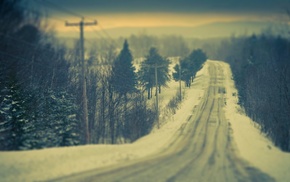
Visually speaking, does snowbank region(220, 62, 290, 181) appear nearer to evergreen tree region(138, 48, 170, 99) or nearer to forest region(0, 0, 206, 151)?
forest region(0, 0, 206, 151)

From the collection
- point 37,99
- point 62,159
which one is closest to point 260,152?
point 62,159

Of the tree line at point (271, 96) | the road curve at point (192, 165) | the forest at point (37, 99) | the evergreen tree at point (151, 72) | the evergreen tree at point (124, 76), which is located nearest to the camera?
the road curve at point (192, 165)

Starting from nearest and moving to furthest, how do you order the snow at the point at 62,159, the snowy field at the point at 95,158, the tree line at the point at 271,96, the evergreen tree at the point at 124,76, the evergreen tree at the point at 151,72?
the snow at the point at 62,159 < the snowy field at the point at 95,158 < the tree line at the point at 271,96 < the evergreen tree at the point at 124,76 < the evergreen tree at the point at 151,72

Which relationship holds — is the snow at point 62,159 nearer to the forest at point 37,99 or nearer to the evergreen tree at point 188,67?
the forest at point 37,99

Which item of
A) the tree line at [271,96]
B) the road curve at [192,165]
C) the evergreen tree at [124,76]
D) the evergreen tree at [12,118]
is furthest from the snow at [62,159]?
the evergreen tree at [124,76]

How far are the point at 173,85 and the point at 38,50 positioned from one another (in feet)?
201

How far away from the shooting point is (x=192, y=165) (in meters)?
23.7

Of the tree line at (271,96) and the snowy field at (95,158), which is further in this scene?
the tree line at (271,96)

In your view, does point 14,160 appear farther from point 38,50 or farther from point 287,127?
point 38,50

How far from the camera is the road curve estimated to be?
19.8m

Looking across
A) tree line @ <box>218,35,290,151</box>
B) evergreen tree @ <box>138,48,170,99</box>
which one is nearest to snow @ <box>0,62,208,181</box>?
tree line @ <box>218,35,290,151</box>

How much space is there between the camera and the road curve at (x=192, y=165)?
19797 millimetres

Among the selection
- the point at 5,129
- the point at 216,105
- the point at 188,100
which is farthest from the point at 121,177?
the point at 188,100

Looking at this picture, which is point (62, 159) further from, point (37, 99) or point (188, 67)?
point (188, 67)
